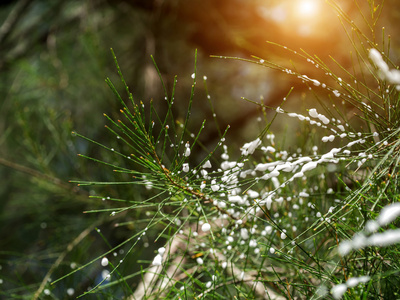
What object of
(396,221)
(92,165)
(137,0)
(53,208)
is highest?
(137,0)

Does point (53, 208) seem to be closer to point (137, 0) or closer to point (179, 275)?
point (179, 275)

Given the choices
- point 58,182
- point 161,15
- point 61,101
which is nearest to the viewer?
point 58,182

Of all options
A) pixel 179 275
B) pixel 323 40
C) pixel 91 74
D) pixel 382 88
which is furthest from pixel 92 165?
pixel 382 88

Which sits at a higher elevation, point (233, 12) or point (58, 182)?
point (233, 12)

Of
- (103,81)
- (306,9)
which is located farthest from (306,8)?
(103,81)

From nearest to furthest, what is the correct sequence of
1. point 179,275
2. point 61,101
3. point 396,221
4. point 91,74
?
point 396,221 < point 179,275 < point 91,74 < point 61,101

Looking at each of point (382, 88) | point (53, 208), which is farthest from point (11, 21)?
point (382, 88)

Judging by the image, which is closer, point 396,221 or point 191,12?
point 396,221
